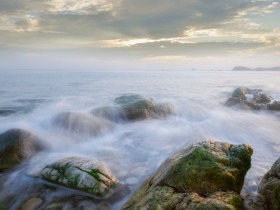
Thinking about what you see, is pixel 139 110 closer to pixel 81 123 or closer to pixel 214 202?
pixel 81 123

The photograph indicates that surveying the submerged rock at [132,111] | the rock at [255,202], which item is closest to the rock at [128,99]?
the submerged rock at [132,111]

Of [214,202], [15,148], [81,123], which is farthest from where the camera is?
[81,123]

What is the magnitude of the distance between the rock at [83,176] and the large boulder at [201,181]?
57.5 inches

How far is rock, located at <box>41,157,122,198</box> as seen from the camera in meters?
6.33

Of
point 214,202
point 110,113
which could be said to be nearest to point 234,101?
point 110,113

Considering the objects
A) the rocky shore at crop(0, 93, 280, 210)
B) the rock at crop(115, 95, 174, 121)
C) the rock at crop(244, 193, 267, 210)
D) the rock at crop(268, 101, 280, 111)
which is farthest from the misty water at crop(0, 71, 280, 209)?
the rock at crop(244, 193, 267, 210)

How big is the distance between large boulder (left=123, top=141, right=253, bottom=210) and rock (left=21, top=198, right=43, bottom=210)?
233 cm

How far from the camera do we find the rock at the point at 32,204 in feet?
19.7

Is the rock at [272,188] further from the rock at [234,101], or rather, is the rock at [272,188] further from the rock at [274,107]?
the rock at [234,101]

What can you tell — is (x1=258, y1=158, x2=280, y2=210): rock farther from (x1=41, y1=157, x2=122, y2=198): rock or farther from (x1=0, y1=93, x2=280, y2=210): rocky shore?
(x1=41, y1=157, x2=122, y2=198): rock

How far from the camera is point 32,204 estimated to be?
6.14 metres

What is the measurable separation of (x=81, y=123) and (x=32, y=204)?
5816 mm

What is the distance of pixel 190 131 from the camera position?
12.7m

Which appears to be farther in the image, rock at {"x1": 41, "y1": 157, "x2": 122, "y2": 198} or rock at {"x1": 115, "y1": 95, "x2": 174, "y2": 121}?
rock at {"x1": 115, "y1": 95, "x2": 174, "y2": 121}
